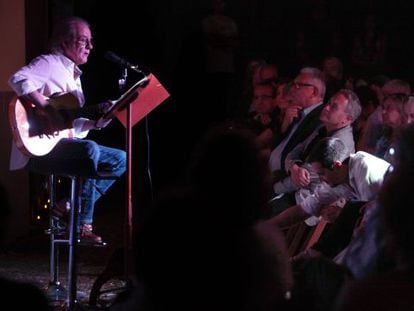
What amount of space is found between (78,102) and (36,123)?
0.35 metres

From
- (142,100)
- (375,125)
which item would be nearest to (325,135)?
(375,125)

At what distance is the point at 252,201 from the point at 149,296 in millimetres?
584

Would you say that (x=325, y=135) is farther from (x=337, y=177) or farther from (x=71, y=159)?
(x=71, y=159)

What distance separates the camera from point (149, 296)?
1.86 meters

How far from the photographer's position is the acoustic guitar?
4.60 metres

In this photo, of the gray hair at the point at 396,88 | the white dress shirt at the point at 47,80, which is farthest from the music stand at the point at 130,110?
the gray hair at the point at 396,88

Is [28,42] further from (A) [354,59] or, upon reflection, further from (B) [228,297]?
(B) [228,297]

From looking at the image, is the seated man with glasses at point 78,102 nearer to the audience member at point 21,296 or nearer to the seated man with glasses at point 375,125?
the seated man with glasses at point 375,125

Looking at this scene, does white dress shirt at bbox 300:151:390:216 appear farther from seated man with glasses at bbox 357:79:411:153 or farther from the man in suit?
seated man with glasses at bbox 357:79:411:153

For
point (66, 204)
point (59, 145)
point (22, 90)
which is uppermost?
point (22, 90)

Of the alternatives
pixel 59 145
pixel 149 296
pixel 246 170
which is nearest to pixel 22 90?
pixel 59 145

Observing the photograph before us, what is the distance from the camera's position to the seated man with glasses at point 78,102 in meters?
4.64

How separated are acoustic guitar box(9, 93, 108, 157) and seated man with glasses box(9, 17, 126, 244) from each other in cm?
2

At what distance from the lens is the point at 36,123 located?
4656 mm
